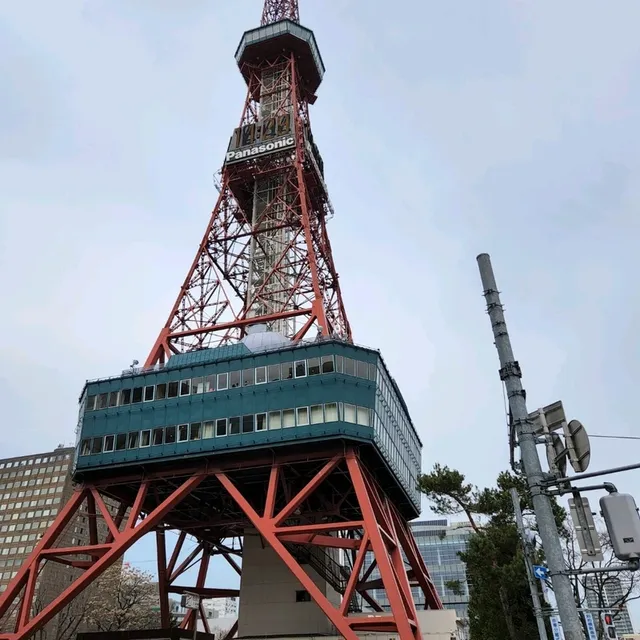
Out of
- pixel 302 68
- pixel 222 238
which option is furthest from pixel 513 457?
pixel 302 68

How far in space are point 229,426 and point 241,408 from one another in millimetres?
1392

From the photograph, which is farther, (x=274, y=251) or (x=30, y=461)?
(x=30, y=461)

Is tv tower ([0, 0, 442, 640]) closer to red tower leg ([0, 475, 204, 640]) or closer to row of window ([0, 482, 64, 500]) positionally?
red tower leg ([0, 475, 204, 640])

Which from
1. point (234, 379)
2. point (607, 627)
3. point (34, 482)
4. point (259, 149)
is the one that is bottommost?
point (607, 627)

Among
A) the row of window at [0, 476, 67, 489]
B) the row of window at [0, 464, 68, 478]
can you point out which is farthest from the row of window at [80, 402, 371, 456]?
the row of window at [0, 464, 68, 478]

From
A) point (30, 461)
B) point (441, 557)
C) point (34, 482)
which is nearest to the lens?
point (34, 482)

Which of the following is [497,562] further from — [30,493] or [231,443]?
[30,493]

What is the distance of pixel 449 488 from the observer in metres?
41.1

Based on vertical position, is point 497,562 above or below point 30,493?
below

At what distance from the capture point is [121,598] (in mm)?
68688

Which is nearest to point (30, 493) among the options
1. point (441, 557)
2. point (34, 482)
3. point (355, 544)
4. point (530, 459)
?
point (34, 482)

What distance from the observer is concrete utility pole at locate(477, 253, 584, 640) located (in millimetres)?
9172

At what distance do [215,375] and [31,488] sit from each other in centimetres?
9353

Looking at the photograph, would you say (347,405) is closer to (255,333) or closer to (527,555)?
(255,333)
